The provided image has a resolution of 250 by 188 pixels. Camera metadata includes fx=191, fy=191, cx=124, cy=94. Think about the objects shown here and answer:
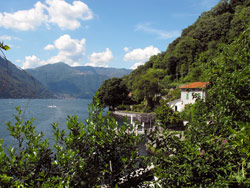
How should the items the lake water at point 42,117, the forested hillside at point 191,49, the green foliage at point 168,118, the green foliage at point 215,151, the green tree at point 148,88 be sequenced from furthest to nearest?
the forested hillside at point 191,49 → the green tree at point 148,88 → the lake water at point 42,117 → the green foliage at point 168,118 → the green foliage at point 215,151

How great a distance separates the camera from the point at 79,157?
3090mm

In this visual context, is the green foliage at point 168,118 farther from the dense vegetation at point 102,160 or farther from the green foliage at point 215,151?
the dense vegetation at point 102,160

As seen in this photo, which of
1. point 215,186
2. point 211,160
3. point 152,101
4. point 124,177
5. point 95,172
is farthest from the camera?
point 152,101

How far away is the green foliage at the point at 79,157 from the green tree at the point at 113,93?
207 ft

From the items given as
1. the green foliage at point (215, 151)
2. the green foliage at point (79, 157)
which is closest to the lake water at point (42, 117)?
the green foliage at point (79, 157)

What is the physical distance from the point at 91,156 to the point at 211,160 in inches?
78.2

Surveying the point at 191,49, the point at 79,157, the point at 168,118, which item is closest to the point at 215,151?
the point at 79,157

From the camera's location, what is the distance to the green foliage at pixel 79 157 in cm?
280

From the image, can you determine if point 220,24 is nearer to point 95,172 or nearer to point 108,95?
point 108,95

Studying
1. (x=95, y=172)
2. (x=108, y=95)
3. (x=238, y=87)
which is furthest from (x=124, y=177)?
(x=108, y=95)

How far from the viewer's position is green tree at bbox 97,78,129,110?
67.1 m

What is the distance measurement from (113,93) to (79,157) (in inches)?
2540

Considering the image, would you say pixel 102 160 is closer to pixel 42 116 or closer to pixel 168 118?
pixel 168 118

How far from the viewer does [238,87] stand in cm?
441
